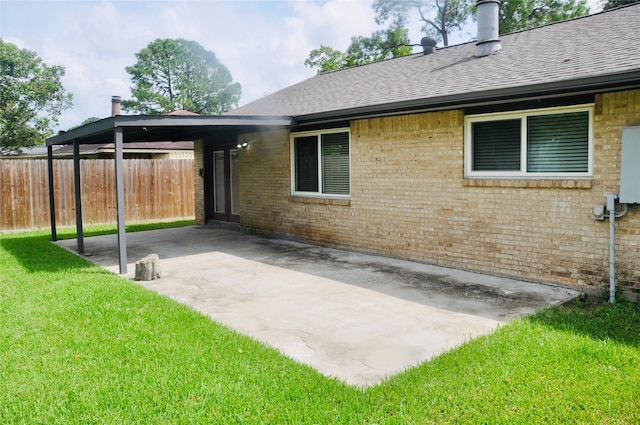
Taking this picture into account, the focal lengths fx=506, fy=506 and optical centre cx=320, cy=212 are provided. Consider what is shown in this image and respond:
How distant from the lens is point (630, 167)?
587cm

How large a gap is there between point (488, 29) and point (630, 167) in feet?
15.4

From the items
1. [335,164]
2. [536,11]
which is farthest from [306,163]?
[536,11]

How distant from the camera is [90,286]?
23.0 ft

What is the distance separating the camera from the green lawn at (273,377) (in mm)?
3447

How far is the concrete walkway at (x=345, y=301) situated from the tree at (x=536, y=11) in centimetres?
2118

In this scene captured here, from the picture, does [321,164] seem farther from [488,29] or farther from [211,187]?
[211,187]

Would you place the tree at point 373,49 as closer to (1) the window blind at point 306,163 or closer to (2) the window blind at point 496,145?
(1) the window blind at point 306,163

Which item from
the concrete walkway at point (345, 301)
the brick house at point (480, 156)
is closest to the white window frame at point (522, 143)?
the brick house at point (480, 156)

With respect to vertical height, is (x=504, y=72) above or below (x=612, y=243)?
above

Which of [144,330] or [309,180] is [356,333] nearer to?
[144,330]

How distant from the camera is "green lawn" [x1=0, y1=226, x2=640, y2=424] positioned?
345 cm

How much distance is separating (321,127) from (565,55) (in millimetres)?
4667

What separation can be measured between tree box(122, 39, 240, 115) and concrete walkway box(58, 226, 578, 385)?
3991cm

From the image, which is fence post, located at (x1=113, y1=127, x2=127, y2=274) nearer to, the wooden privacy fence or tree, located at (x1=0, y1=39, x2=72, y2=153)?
Result: the wooden privacy fence
